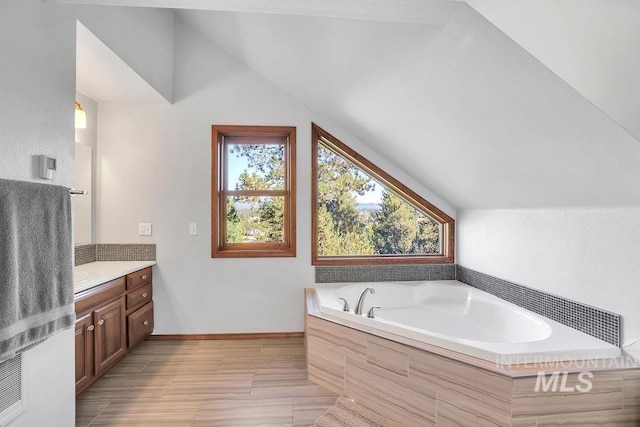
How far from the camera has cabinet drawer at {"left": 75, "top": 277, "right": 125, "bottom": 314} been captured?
81.3 inches

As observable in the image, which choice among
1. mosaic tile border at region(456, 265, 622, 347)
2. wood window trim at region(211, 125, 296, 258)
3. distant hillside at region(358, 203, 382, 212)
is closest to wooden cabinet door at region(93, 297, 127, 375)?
wood window trim at region(211, 125, 296, 258)

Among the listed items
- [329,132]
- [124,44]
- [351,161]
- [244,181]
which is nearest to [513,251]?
[351,161]

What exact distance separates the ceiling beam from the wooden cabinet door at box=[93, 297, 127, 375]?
1966mm

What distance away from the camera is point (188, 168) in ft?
10.3

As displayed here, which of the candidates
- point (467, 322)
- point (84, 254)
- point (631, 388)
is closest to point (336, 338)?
point (467, 322)

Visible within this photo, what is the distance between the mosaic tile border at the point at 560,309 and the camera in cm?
170

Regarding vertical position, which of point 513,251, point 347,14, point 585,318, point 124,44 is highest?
point 124,44

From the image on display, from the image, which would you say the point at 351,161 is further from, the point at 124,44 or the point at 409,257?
the point at 124,44

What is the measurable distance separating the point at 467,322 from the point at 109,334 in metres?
2.83

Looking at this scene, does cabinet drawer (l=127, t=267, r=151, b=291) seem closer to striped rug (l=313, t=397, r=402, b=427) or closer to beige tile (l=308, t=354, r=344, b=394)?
beige tile (l=308, t=354, r=344, b=394)

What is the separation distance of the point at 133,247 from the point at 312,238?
1736mm

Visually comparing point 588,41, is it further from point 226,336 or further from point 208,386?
point 226,336

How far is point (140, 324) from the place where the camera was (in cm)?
285

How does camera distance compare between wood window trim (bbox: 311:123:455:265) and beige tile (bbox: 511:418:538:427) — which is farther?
wood window trim (bbox: 311:123:455:265)
